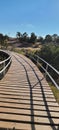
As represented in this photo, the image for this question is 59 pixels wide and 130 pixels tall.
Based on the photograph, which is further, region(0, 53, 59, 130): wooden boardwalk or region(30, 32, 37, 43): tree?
region(30, 32, 37, 43): tree

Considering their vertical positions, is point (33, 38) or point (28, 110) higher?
point (33, 38)

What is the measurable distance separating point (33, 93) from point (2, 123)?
3243mm

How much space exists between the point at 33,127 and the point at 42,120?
502mm

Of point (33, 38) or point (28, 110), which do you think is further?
point (33, 38)

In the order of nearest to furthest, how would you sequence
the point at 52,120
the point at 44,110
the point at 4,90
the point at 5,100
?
the point at 52,120 < the point at 44,110 < the point at 5,100 < the point at 4,90

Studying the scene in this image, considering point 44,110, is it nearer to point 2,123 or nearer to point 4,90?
point 2,123

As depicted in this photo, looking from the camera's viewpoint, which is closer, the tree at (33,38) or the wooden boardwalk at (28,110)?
the wooden boardwalk at (28,110)

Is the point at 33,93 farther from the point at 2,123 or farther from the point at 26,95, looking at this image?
the point at 2,123

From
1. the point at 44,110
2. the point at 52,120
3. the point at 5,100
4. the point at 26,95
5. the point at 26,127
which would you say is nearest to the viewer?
the point at 26,127

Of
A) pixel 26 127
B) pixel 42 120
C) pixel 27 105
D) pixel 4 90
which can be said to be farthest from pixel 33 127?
pixel 4 90

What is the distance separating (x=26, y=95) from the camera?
8.16 m

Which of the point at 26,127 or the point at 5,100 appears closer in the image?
the point at 26,127

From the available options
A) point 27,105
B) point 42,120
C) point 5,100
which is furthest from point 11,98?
point 42,120

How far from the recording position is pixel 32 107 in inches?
264
